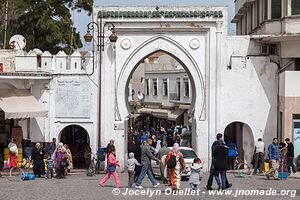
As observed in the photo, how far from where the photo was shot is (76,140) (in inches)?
1188

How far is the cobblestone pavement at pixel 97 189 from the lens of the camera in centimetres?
1770

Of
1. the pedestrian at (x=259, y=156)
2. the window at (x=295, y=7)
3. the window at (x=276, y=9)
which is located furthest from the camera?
the window at (x=276, y=9)

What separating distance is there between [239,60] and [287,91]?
2348mm

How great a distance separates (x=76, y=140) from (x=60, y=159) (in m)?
6.77

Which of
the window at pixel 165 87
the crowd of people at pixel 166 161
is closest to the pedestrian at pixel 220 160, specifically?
the crowd of people at pixel 166 161

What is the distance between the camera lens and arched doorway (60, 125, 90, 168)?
94.3 ft

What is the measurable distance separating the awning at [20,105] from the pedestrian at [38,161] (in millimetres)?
2266

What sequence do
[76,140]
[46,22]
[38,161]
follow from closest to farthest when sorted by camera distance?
[38,161], [76,140], [46,22]

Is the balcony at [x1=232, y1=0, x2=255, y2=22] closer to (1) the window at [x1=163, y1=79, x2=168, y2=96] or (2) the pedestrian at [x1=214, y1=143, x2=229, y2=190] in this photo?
(1) the window at [x1=163, y1=79, x2=168, y2=96]

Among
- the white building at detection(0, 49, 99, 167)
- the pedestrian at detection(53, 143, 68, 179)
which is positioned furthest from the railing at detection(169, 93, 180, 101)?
the pedestrian at detection(53, 143, 68, 179)

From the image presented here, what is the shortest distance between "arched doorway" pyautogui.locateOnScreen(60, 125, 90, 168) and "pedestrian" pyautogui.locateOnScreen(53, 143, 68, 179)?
14.3ft

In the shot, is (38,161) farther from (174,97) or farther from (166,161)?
(174,97)

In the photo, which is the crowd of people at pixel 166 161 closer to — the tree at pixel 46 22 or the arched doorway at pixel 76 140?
the arched doorway at pixel 76 140

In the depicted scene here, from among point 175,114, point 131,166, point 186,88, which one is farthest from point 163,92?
point 131,166
